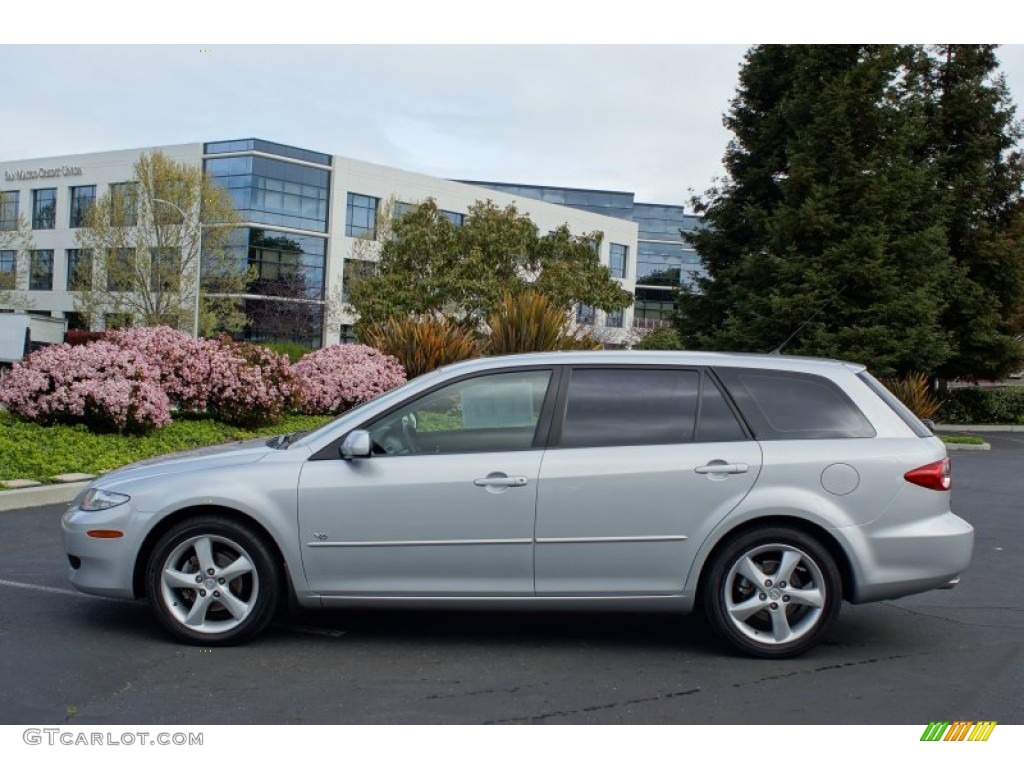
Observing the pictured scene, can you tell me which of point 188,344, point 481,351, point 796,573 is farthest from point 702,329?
point 796,573

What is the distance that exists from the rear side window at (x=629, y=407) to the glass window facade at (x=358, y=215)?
59.7 metres

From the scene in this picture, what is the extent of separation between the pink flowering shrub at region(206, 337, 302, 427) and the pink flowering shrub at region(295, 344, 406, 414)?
1.02m

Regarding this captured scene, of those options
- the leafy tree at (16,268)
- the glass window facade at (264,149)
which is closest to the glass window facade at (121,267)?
the leafy tree at (16,268)

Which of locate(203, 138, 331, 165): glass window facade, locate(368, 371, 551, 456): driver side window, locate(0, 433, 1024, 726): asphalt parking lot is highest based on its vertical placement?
locate(203, 138, 331, 165): glass window facade

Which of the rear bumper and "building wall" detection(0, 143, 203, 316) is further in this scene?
"building wall" detection(0, 143, 203, 316)

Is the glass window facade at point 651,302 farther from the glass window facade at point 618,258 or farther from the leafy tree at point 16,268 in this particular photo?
the leafy tree at point 16,268

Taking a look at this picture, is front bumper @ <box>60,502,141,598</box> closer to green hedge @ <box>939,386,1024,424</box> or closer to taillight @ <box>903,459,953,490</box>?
taillight @ <box>903,459,953,490</box>

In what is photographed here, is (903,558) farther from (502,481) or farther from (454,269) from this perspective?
(454,269)

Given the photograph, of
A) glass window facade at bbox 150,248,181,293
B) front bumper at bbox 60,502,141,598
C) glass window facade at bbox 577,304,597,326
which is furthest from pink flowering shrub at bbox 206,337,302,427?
glass window facade at bbox 577,304,597,326

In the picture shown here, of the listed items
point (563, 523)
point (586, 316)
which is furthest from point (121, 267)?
point (563, 523)

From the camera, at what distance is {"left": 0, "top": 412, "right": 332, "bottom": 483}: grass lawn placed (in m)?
Result: 11.0

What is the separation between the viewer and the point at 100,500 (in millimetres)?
5512

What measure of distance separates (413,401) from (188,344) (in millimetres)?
10500

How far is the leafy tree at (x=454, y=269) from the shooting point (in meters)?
39.4
